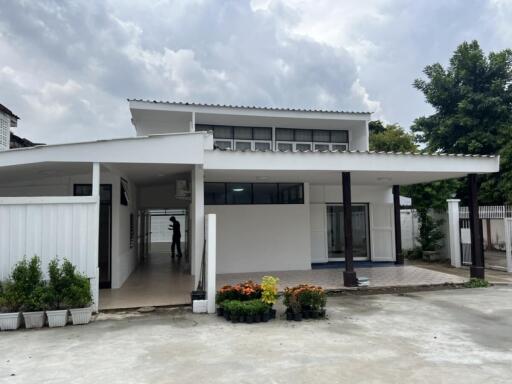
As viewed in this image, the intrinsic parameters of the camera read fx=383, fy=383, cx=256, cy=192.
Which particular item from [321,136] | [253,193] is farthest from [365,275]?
[321,136]

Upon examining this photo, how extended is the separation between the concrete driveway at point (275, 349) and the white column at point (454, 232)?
6.26 m

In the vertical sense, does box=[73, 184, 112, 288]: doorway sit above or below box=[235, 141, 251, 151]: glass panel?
below

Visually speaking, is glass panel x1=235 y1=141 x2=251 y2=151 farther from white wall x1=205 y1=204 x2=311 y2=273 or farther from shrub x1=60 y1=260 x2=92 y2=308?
shrub x1=60 y1=260 x2=92 y2=308

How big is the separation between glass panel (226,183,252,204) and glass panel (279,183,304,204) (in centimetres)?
104

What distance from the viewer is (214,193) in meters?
11.5

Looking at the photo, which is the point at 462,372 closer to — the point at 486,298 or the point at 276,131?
the point at 486,298

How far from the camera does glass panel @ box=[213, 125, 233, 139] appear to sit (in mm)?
13141

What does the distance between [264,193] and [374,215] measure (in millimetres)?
4394

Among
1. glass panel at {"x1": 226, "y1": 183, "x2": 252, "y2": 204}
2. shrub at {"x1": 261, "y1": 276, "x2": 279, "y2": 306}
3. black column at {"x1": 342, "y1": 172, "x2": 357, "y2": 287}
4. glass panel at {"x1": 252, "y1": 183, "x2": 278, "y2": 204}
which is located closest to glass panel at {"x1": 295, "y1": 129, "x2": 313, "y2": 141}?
glass panel at {"x1": 252, "y1": 183, "x2": 278, "y2": 204}

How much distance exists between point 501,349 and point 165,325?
492 centimetres

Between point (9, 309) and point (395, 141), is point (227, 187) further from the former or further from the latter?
point (395, 141)

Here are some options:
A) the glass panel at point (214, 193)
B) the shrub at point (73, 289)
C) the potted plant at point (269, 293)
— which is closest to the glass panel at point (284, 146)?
the glass panel at point (214, 193)

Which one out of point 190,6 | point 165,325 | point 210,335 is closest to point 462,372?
point 210,335

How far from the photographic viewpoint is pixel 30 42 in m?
12.7
